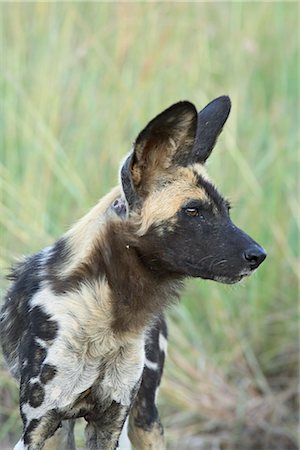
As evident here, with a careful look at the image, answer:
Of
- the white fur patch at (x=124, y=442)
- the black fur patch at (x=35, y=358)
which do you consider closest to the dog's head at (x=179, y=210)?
the black fur patch at (x=35, y=358)

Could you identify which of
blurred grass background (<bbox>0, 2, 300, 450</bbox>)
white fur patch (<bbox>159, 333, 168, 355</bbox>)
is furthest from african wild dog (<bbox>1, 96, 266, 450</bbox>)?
blurred grass background (<bbox>0, 2, 300, 450</bbox>)

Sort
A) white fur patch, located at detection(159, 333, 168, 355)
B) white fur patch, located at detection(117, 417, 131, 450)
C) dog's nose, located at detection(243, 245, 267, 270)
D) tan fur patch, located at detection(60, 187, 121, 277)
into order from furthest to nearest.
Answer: white fur patch, located at detection(159, 333, 168, 355) < white fur patch, located at detection(117, 417, 131, 450) < tan fur patch, located at detection(60, 187, 121, 277) < dog's nose, located at detection(243, 245, 267, 270)

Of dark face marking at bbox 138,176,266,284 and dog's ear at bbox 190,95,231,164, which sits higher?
dog's ear at bbox 190,95,231,164

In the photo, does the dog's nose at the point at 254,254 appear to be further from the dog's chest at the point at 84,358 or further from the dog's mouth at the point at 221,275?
the dog's chest at the point at 84,358

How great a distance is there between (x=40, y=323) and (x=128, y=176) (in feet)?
1.51

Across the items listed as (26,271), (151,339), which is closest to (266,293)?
(151,339)

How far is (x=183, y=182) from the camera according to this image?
9.99ft

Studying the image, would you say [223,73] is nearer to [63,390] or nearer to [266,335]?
[266,335]

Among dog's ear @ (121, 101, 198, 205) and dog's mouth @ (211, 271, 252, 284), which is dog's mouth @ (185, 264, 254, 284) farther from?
dog's ear @ (121, 101, 198, 205)

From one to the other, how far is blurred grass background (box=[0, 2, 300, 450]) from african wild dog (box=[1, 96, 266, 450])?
1.63 m

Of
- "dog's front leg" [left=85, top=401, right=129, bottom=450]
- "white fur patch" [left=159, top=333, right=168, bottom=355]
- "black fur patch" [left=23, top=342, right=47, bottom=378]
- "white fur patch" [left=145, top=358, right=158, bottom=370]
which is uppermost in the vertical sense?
"black fur patch" [left=23, top=342, right=47, bottom=378]

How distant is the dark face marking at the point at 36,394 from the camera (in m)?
3.00

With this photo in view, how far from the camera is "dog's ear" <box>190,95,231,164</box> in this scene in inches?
125

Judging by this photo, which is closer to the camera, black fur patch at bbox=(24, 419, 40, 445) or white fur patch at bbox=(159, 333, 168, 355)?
black fur patch at bbox=(24, 419, 40, 445)
